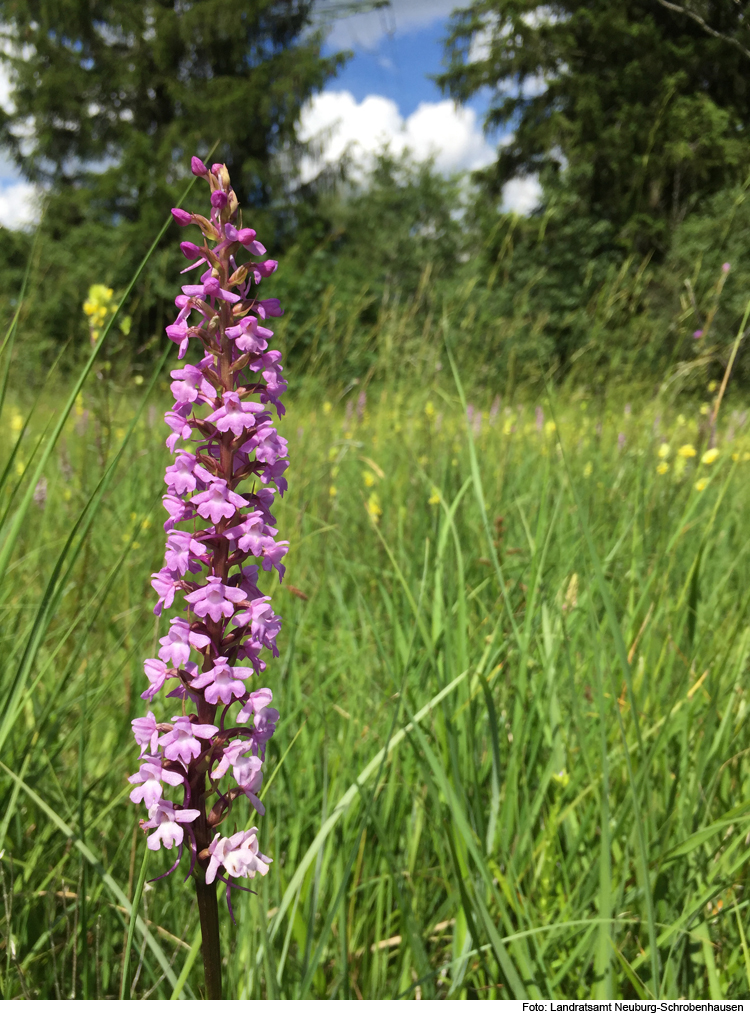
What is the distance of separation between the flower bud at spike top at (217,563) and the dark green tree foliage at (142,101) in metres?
18.7

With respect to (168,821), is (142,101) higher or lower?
higher

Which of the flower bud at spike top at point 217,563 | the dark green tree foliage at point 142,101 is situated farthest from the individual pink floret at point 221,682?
the dark green tree foliage at point 142,101

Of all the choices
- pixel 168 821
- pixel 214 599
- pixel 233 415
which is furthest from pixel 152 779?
pixel 233 415

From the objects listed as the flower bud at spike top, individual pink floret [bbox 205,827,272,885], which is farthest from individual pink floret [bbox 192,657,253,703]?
individual pink floret [bbox 205,827,272,885]

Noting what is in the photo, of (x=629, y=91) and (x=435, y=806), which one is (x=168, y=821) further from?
(x=629, y=91)

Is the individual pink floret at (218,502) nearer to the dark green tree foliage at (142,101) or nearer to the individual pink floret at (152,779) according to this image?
the individual pink floret at (152,779)

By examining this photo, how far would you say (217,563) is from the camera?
622 mm

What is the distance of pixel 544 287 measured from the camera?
9.52m

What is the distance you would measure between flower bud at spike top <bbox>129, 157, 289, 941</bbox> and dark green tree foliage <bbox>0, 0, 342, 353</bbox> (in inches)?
735

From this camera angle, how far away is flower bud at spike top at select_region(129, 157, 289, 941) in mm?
588

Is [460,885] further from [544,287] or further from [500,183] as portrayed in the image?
[500,183]

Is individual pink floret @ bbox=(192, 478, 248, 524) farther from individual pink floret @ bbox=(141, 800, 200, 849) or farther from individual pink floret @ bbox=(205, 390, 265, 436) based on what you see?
individual pink floret @ bbox=(141, 800, 200, 849)

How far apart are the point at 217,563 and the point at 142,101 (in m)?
25.0
